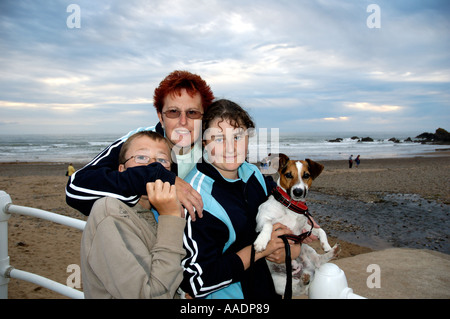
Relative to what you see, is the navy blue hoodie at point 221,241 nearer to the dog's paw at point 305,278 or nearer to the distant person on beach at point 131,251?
the distant person on beach at point 131,251

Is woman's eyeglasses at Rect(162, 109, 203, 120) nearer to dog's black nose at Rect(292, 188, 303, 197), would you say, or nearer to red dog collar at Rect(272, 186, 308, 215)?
red dog collar at Rect(272, 186, 308, 215)

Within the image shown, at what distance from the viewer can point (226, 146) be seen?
2387mm

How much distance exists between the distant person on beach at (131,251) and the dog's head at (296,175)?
186 cm

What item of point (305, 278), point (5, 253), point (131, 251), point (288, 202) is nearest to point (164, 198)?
point (131, 251)

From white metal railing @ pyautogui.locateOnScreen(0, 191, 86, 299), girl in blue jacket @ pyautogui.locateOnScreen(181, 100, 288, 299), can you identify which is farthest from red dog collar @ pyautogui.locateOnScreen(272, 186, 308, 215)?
white metal railing @ pyautogui.locateOnScreen(0, 191, 86, 299)

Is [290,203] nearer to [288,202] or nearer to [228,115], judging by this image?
[288,202]

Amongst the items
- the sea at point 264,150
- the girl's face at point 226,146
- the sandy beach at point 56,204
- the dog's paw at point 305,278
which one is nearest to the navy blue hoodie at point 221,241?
the girl's face at point 226,146

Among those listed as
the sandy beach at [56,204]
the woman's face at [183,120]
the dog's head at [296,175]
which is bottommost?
the sandy beach at [56,204]

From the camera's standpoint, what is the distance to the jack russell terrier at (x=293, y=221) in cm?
284

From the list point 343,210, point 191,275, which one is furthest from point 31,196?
point 191,275

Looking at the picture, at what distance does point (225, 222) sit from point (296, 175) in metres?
1.72
